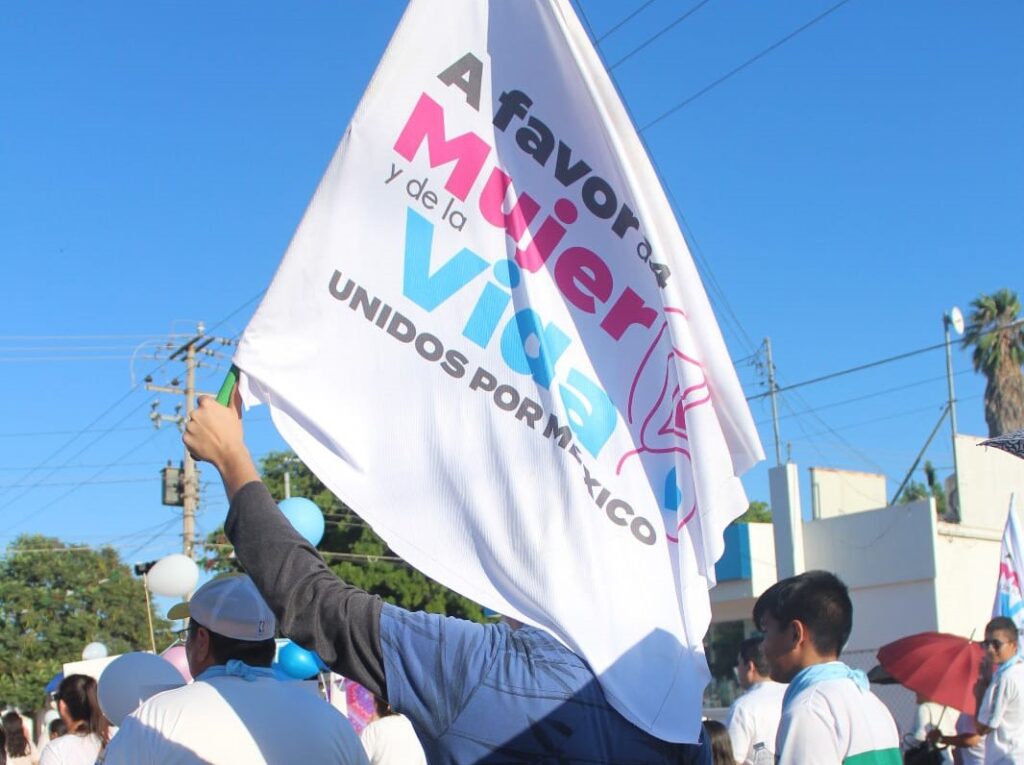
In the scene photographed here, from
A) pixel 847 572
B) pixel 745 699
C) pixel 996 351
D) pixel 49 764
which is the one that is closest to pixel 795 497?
pixel 847 572

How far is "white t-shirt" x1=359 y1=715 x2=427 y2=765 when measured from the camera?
A: 641cm

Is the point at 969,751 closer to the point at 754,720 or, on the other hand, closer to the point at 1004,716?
the point at 1004,716

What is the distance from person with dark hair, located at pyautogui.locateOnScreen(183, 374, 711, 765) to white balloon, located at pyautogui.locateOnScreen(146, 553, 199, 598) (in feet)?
35.9

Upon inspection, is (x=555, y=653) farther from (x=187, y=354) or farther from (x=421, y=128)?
(x=187, y=354)

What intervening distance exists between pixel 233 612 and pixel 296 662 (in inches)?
260

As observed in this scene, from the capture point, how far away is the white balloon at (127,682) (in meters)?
5.05

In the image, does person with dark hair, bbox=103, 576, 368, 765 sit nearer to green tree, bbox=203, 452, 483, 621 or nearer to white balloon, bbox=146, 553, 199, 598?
white balloon, bbox=146, 553, 199, 598

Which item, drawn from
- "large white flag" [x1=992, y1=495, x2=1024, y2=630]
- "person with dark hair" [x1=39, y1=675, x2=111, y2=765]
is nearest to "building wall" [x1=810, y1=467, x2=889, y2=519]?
"large white flag" [x1=992, y1=495, x2=1024, y2=630]

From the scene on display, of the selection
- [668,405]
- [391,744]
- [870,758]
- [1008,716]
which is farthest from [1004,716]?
[668,405]

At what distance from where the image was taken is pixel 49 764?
4941mm

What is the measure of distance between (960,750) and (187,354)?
27.1 metres

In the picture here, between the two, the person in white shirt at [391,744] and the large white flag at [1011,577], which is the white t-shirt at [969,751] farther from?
the person in white shirt at [391,744]

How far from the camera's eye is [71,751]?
5.01 meters

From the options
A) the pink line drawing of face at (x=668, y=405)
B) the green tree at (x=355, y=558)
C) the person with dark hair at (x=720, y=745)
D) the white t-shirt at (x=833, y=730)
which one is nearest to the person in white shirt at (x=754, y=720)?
the person with dark hair at (x=720, y=745)
